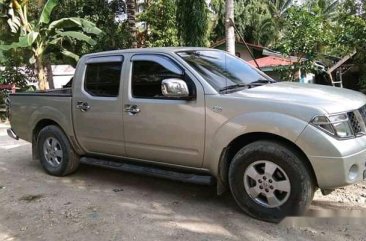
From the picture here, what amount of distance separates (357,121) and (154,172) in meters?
2.42

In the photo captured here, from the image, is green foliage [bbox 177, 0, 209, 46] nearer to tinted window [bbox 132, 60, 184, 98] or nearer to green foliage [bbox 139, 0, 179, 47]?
green foliage [bbox 139, 0, 179, 47]

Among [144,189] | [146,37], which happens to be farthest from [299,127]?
[146,37]

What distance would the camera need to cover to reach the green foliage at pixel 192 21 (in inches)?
616

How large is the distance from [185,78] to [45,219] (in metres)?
2.23

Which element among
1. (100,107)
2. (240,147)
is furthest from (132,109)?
(240,147)

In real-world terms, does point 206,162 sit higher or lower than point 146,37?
lower

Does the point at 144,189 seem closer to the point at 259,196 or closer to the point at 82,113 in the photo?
the point at 82,113

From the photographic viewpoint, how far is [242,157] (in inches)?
178

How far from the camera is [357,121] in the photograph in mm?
4289

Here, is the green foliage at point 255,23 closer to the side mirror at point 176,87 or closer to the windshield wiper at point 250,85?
the windshield wiper at point 250,85

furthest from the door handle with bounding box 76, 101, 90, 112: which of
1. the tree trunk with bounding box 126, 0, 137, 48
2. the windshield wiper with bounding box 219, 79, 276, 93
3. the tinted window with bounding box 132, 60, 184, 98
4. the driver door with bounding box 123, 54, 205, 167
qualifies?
the tree trunk with bounding box 126, 0, 137, 48

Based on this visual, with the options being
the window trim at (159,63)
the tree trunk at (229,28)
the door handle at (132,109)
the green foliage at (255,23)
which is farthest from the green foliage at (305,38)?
the green foliage at (255,23)

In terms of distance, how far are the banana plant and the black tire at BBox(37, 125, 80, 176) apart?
8.09 metres

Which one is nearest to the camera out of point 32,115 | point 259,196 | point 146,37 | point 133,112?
point 259,196
